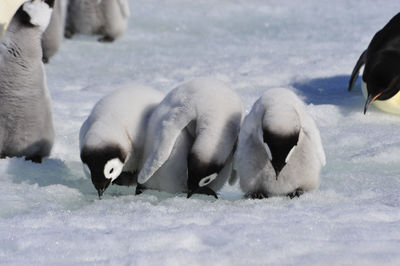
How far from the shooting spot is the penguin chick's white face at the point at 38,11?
12.3 ft

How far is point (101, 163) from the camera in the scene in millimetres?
3154

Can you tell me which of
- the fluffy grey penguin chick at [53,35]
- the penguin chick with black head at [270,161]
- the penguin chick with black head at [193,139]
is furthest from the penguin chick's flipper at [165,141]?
the fluffy grey penguin chick at [53,35]

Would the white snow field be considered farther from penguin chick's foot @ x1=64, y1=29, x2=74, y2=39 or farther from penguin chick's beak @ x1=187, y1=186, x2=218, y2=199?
penguin chick's foot @ x1=64, y1=29, x2=74, y2=39

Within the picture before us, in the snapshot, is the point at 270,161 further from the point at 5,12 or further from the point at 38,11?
the point at 5,12

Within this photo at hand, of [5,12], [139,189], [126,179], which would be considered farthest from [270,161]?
[5,12]

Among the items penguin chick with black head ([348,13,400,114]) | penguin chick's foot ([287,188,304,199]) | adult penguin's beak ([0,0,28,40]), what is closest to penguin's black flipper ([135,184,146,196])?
penguin chick's foot ([287,188,304,199])

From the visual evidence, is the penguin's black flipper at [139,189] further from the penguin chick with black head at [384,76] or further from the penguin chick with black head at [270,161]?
the penguin chick with black head at [384,76]

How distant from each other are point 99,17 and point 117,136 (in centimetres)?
468

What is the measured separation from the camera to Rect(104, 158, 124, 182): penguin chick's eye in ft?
10.4

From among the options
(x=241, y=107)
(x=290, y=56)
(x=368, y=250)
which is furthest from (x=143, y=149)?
(x=290, y=56)

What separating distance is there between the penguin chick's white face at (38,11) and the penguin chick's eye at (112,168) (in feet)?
3.07

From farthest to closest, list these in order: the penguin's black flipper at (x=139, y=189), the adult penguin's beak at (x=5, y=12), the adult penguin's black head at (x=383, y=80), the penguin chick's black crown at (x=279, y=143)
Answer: the adult penguin's beak at (x=5, y=12)
the adult penguin's black head at (x=383, y=80)
the penguin's black flipper at (x=139, y=189)
the penguin chick's black crown at (x=279, y=143)

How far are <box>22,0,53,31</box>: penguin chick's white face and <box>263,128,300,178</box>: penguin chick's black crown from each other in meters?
1.34

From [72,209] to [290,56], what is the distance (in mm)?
4022
